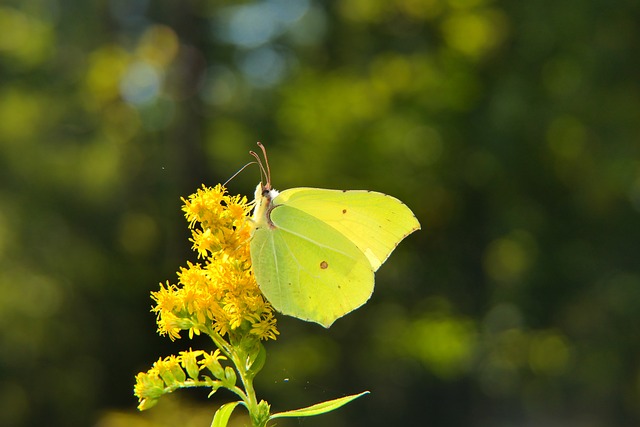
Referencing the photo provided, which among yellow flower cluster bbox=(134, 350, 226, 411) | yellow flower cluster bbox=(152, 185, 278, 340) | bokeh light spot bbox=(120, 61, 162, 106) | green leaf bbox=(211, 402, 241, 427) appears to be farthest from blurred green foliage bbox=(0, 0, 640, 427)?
green leaf bbox=(211, 402, 241, 427)

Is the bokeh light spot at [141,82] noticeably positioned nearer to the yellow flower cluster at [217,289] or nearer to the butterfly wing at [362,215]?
the butterfly wing at [362,215]

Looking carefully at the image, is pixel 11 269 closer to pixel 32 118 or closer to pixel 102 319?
pixel 102 319

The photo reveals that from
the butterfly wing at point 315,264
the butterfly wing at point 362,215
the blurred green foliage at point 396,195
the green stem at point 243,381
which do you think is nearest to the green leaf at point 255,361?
the green stem at point 243,381

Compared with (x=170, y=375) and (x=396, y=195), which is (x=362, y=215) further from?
(x=396, y=195)

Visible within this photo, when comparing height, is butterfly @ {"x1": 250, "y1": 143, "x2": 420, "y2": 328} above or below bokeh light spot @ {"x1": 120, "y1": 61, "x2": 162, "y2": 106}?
above

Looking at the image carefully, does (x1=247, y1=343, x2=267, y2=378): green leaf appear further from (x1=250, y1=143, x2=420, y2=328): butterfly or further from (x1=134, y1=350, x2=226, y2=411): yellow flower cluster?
(x1=250, y1=143, x2=420, y2=328): butterfly

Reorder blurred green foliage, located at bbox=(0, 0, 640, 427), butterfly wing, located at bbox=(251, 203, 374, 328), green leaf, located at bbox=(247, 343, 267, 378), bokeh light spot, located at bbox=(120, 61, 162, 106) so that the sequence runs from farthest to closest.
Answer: bokeh light spot, located at bbox=(120, 61, 162, 106), blurred green foliage, located at bbox=(0, 0, 640, 427), butterfly wing, located at bbox=(251, 203, 374, 328), green leaf, located at bbox=(247, 343, 267, 378)
